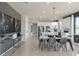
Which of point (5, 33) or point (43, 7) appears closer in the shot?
point (5, 33)

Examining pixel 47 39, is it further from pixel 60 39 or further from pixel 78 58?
pixel 78 58

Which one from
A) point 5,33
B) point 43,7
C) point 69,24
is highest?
point 43,7

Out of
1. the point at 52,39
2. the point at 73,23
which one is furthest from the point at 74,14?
the point at 52,39

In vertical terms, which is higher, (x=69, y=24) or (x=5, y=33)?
(x=69, y=24)

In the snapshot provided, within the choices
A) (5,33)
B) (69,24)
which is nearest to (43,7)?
(5,33)

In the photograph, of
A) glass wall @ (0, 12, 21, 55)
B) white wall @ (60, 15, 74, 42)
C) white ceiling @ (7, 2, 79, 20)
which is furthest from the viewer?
white wall @ (60, 15, 74, 42)

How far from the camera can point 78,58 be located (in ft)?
12.2

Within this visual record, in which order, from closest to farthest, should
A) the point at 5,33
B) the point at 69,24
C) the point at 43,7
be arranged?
1. the point at 5,33
2. the point at 43,7
3. the point at 69,24

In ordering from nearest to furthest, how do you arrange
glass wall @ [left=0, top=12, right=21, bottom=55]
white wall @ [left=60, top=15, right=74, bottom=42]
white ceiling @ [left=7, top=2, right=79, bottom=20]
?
glass wall @ [left=0, top=12, right=21, bottom=55], white ceiling @ [left=7, top=2, right=79, bottom=20], white wall @ [left=60, top=15, right=74, bottom=42]

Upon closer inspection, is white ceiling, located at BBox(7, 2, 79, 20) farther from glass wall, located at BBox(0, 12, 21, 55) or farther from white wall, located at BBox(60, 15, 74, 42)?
white wall, located at BBox(60, 15, 74, 42)

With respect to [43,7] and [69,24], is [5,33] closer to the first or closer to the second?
[43,7]

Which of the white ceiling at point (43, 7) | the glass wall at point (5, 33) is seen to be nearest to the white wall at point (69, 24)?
the white ceiling at point (43, 7)

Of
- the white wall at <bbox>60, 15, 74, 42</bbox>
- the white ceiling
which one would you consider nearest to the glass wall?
the white ceiling

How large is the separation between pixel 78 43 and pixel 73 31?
153 cm
